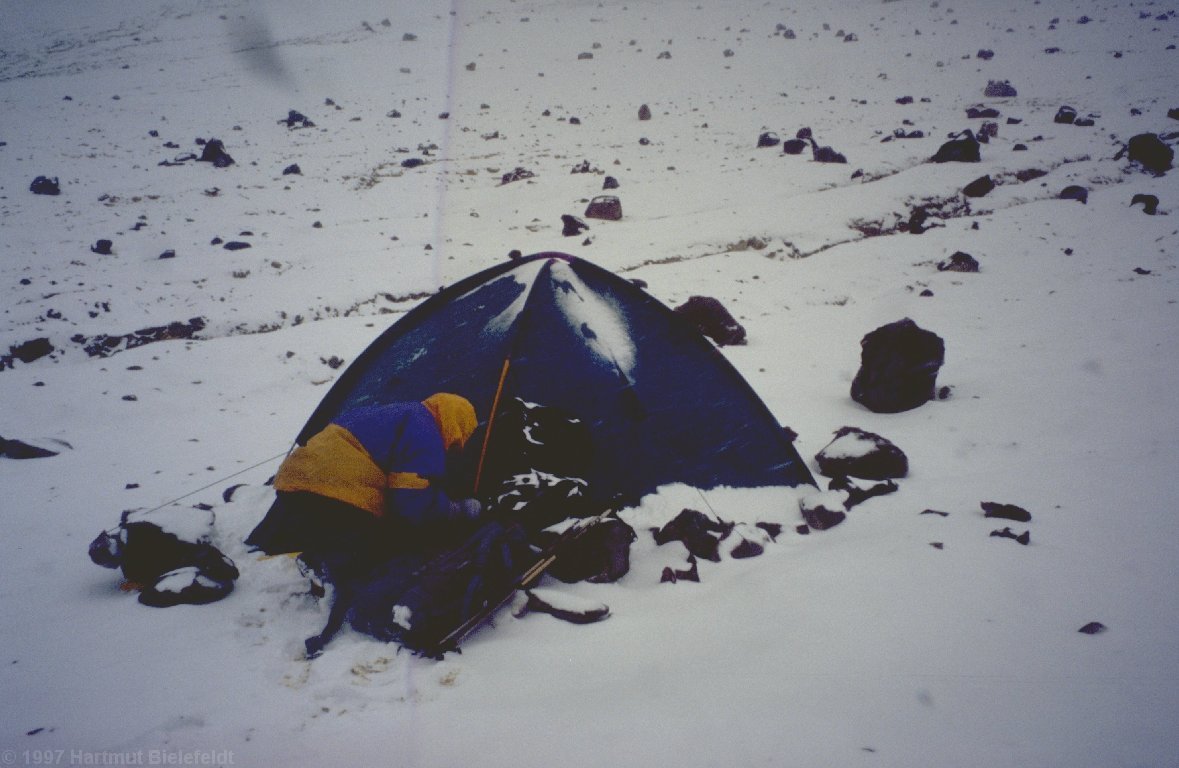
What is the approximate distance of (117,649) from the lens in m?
2.57

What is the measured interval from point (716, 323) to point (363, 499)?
5030mm

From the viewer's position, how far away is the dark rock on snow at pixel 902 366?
5004mm

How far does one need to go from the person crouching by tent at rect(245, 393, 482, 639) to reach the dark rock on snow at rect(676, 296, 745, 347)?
15.0 feet

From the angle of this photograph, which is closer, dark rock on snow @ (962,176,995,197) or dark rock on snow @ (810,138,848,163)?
dark rock on snow @ (962,176,995,197)

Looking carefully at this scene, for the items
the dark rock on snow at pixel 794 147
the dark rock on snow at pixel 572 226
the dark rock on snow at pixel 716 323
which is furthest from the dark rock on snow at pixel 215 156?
the dark rock on snow at pixel 794 147

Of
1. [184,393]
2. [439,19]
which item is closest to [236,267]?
[184,393]

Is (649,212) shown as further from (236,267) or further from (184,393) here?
(184,393)

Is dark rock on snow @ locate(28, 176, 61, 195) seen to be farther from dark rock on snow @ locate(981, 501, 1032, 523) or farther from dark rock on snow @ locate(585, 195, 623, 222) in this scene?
dark rock on snow @ locate(981, 501, 1032, 523)

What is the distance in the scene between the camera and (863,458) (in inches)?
158

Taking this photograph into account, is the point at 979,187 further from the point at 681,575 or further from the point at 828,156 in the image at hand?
the point at 681,575

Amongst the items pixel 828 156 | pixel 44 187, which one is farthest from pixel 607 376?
pixel 44 187

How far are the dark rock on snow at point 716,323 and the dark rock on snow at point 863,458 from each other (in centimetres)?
278

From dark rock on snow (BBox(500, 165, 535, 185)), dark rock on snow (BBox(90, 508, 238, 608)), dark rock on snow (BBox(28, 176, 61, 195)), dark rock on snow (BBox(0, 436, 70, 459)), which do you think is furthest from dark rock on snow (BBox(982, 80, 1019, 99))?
dark rock on snow (BBox(28, 176, 61, 195))

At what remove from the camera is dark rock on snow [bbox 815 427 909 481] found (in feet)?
13.1
